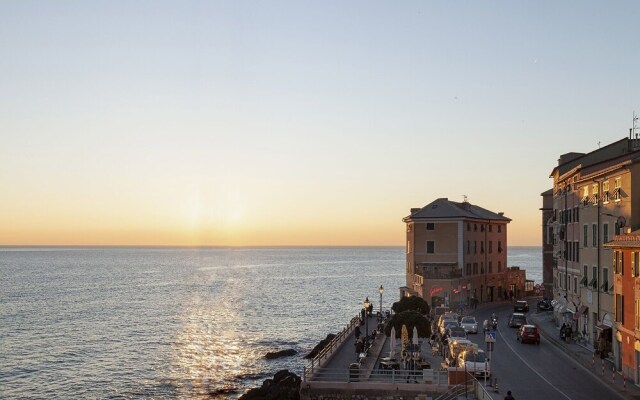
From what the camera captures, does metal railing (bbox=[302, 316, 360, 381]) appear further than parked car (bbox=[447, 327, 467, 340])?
No

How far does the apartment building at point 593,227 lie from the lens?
44156 mm

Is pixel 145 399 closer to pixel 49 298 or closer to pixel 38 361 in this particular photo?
pixel 38 361

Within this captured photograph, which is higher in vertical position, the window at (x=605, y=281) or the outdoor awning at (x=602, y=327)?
the window at (x=605, y=281)

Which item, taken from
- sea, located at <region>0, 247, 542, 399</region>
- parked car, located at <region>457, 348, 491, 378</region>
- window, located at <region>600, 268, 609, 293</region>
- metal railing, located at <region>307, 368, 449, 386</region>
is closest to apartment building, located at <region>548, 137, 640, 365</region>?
window, located at <region>600, 268, 609, 293</region>

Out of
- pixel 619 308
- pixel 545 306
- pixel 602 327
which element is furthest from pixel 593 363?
pixel 545 306

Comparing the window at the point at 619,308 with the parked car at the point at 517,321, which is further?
the parked car at the point at 517,321

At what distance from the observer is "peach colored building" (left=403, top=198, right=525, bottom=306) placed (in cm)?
7594

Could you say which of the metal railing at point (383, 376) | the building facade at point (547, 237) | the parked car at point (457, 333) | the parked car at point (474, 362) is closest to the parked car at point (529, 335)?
the parked car at point (457, 333)

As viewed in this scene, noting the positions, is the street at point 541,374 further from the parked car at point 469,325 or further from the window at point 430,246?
the window at point 430,246

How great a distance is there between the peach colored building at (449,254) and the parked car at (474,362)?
37320mm

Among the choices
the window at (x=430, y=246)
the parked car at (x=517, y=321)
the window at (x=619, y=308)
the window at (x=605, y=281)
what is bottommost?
the parked car at (x=517, y=321)

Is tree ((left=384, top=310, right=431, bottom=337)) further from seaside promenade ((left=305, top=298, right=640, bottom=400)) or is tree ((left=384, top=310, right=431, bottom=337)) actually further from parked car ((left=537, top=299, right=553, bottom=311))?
parked car ((left=537, top=299, right=553, bottom=311))

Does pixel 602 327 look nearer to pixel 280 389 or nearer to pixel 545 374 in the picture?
pixel 545 374

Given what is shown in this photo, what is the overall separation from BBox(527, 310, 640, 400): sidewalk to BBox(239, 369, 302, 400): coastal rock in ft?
58.7
